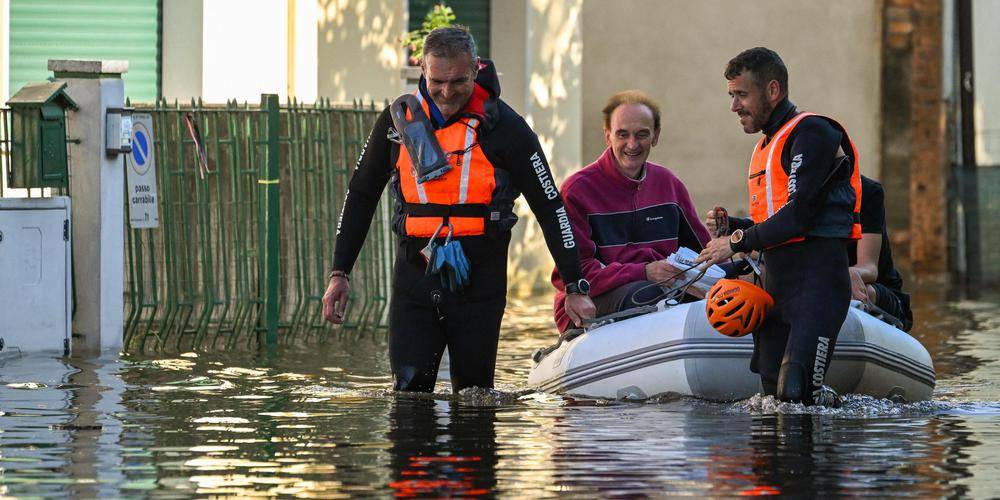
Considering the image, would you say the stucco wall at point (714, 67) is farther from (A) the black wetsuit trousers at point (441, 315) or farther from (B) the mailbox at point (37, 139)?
(A) the black wetsuit trousers at point (441, 315)

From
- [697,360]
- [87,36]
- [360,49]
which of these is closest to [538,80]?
[360,49]

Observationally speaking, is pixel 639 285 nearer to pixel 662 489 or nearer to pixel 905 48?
pixel 662 489

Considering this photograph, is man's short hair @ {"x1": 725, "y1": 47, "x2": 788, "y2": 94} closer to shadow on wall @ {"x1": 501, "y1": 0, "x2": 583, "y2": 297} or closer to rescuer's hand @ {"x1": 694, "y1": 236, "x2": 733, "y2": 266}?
rescuer's hand @ {"x1": 694, "y1": 236, "x2": 733, "y2": 266}

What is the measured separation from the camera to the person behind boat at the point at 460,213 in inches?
344

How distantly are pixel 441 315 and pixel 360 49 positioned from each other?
A: 33.1 ft

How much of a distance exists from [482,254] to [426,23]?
1047 cm

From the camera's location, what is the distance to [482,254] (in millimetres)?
8805

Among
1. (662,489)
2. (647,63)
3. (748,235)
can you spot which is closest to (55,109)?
(748,235)

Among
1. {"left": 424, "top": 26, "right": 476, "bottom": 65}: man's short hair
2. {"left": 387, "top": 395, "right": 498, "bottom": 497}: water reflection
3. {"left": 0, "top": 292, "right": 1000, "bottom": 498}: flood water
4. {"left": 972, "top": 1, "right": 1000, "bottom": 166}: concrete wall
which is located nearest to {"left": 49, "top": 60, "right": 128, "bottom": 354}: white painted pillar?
Answer: {"left": 0, "top": 292, "right": 1000, "bottom": 498}: flood water

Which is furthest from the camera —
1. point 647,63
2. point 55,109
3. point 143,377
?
point 647,63

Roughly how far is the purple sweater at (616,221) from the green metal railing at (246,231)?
4.21 m

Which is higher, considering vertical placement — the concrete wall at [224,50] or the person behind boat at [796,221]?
the concrete wall at [224,50]

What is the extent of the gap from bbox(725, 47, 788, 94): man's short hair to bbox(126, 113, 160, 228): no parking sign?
5.76 metres

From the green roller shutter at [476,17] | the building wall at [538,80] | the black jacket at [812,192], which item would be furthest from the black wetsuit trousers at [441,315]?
the green roller shutter at [476,17]
